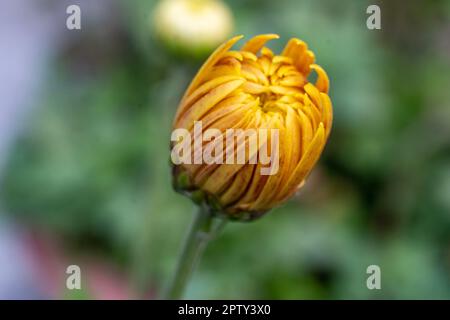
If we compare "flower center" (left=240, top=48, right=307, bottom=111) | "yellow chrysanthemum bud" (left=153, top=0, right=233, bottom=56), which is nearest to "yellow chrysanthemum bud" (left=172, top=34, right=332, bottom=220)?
"flower center" (left=240, top=48, right=307, bottom=111)

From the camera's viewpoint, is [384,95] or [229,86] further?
[384,95]

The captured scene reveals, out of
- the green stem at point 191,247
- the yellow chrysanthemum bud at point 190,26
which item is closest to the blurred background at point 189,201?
the yellow chrysanthemum bud at point 190,26

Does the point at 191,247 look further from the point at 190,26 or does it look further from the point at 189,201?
the point at 189,201

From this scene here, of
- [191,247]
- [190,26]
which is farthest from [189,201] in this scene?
[191,247]

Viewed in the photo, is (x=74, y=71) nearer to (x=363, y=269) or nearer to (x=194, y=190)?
(x=363, y=269)
